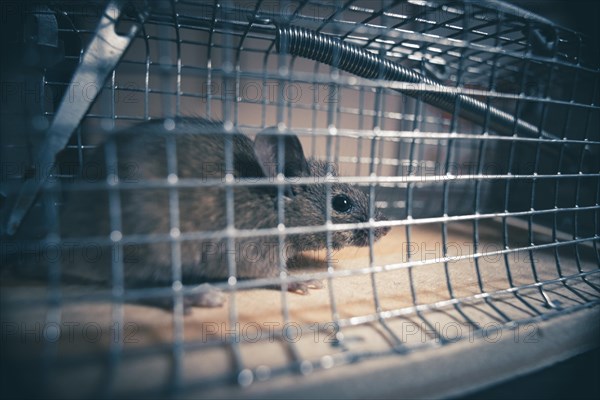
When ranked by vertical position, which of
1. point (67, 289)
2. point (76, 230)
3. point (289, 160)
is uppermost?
point (289, 160)

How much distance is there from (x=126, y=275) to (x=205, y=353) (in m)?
0.56

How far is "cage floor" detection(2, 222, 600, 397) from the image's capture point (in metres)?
0.80

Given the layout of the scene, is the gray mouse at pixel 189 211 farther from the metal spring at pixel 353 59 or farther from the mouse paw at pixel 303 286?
the metal spring at pixel 353 59

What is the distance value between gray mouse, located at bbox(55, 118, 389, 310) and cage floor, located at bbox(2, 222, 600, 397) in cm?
16

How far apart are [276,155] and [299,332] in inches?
37.7

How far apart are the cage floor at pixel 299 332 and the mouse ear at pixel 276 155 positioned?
23.6 inches

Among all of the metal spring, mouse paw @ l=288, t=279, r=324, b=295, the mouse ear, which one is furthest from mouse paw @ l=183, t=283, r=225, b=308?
the metal spring

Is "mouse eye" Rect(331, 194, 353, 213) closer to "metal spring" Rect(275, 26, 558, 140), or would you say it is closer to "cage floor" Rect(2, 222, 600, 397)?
"cage floor" Rect(2, 222, 600, 397)

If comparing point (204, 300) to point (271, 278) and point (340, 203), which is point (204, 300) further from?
point (340, 203)

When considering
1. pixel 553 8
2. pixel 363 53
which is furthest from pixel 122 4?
pixel 553 8

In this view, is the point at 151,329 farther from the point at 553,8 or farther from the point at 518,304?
the point at 553,8

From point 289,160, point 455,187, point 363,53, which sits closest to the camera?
point 363,53

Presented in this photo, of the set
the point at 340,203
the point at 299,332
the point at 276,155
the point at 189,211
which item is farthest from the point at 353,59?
the point at 299,332

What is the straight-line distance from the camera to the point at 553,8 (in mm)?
1761
